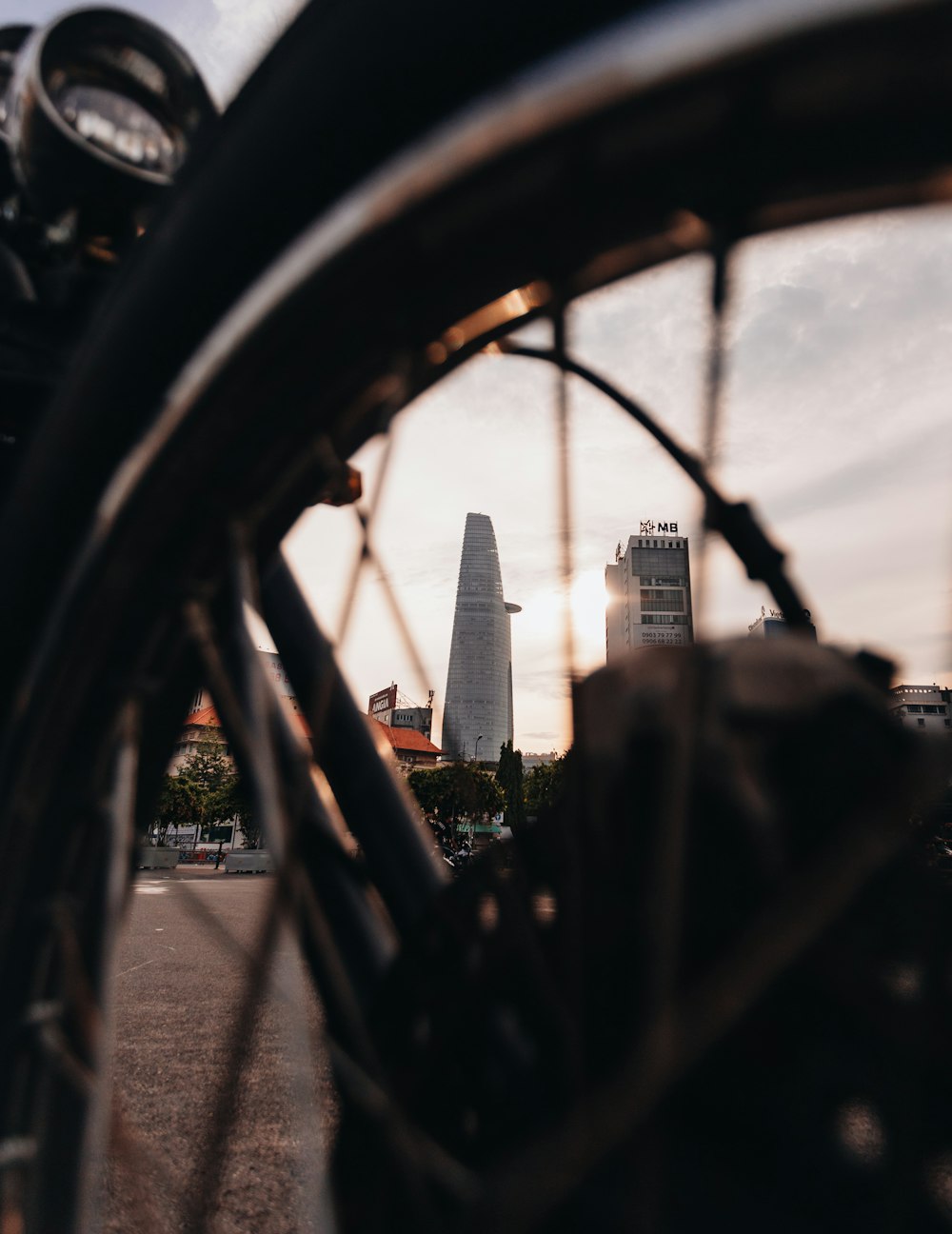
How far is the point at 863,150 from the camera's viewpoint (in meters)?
0.44

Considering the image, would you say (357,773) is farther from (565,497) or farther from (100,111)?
(100,111)

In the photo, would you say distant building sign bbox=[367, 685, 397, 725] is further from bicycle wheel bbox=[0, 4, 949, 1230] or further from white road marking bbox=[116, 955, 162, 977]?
white road marking bbox=[116, 955, 162, 977]

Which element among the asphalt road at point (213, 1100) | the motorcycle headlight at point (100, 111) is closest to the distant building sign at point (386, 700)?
the asphalt road at point (213, 1100)

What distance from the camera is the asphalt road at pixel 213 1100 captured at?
33.4 inches

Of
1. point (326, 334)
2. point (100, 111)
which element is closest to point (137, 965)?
point (100, 111)

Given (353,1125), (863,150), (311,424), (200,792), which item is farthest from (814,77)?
(200,792)

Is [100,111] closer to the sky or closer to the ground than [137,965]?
closer to the sky

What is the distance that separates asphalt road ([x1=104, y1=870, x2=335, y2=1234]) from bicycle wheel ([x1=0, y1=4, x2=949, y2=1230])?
12 centimetres

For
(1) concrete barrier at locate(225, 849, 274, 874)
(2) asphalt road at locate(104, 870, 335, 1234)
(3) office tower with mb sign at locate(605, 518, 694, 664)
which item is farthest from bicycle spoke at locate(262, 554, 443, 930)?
(1) concrete barrier at locate(225, 849, 274, 874)

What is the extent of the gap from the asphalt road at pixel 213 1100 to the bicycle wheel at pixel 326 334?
12cm

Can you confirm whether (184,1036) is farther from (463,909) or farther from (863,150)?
(863,150)

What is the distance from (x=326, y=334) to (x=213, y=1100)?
353 centimetres

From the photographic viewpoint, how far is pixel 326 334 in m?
0.64

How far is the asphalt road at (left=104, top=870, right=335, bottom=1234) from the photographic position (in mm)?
850
